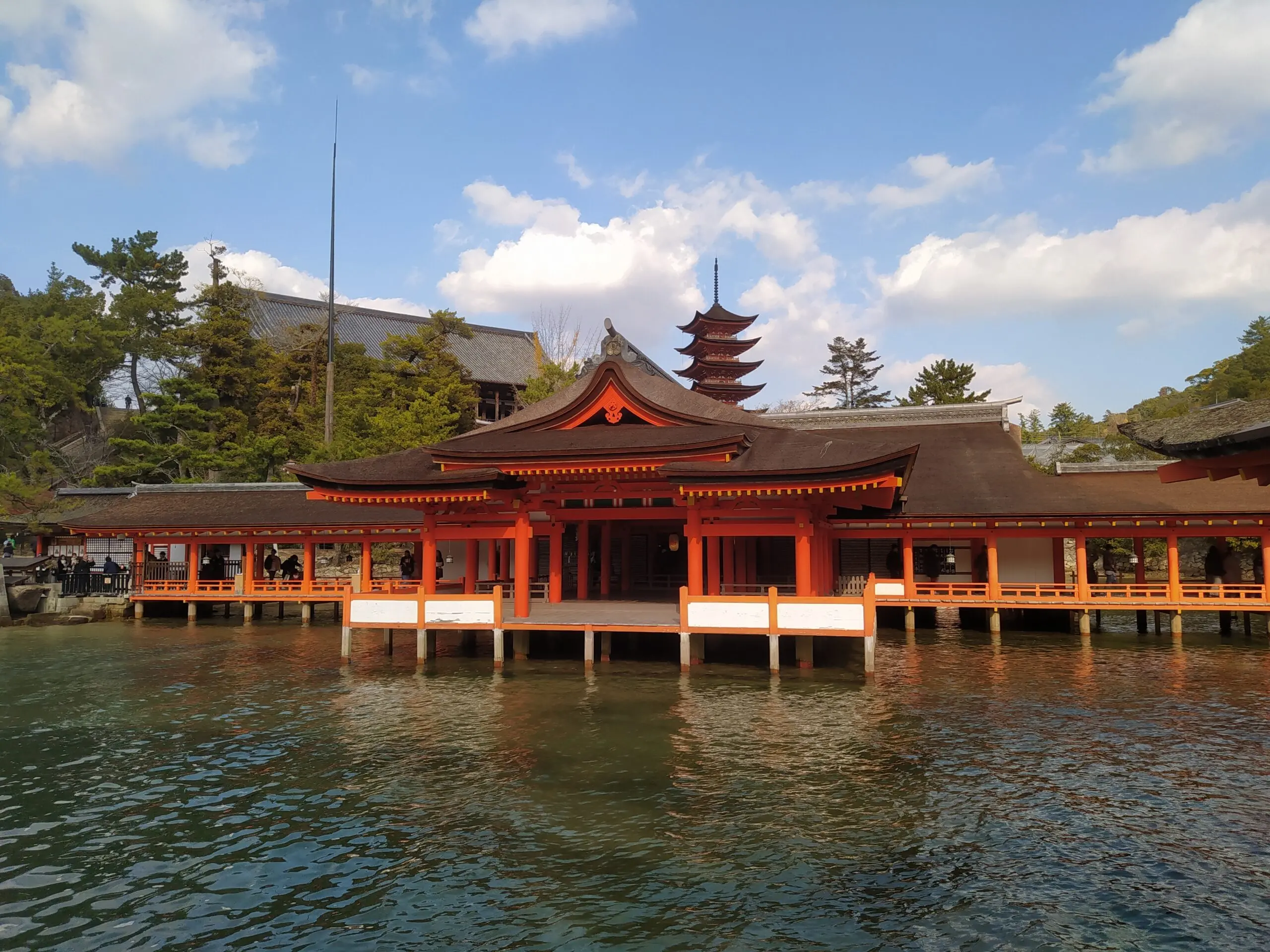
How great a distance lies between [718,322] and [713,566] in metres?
32.3

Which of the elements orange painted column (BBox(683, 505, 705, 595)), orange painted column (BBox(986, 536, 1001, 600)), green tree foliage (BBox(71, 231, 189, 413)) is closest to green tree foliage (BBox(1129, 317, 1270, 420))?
orange painted column (BBox(986, 536, 1001, 600))

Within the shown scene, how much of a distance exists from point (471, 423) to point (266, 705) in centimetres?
3324

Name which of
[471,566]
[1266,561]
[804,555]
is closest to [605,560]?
[471,566]

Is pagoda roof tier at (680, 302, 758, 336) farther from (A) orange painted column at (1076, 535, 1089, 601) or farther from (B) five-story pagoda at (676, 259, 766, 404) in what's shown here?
(A) orange painted column at (1076, 535, 1089, 601)

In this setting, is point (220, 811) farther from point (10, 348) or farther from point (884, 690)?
point (10, 348)

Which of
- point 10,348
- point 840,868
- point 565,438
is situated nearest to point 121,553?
point 10,348

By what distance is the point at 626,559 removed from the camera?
85.9ft

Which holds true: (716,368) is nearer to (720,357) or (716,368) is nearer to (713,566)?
(720,357)

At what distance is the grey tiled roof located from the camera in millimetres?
57125

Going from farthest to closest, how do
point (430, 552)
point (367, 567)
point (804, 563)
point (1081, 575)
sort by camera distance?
1. point (367, 567)
2. point (1081, 575)
3. point (430, 552)
4. point (804, 563)

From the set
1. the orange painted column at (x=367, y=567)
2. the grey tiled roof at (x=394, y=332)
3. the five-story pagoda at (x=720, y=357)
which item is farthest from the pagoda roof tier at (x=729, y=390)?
the orange painted column at (x=367, y=567)

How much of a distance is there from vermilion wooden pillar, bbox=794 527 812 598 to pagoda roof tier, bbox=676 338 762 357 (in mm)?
34788

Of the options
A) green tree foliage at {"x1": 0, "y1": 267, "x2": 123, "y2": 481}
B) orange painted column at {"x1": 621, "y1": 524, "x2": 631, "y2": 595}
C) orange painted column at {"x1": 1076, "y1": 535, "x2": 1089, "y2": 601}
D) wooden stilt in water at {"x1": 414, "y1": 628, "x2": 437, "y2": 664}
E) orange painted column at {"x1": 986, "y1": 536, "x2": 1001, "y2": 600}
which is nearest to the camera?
wooden stilt in water at {"x1": 414, "y1": 628, "x2": 437, "y2": 664}

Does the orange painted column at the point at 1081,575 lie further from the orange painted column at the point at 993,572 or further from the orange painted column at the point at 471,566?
the orange painted column at the point at 471,566
